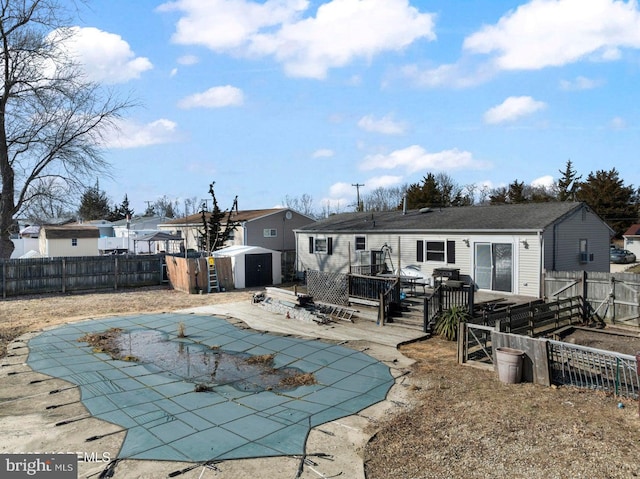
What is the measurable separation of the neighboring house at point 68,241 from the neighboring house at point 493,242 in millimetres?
26229

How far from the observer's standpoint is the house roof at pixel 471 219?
1658 cm

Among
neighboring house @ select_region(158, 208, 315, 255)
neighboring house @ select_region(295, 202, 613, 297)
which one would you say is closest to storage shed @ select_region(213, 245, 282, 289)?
neighboring house @ select_region(295, 202, 613, 297)

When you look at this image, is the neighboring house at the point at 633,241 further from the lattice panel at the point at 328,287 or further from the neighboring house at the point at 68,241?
the neighboring house at the point at 68,241

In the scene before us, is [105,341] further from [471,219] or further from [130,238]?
[130,238]

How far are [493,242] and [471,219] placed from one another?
202 cm

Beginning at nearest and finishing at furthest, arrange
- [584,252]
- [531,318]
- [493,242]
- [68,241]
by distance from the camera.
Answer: [531,318] → [493,242] → [584,252] → [68,241]

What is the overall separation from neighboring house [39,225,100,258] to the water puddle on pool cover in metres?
29.7

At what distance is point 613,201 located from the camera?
161ft

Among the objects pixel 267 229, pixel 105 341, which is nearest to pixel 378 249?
pixel 267 229

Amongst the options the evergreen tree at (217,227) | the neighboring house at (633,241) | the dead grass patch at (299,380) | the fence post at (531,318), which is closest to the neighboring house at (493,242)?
the fence post at (531,318)

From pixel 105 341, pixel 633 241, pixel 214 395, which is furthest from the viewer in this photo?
pixel 633 241

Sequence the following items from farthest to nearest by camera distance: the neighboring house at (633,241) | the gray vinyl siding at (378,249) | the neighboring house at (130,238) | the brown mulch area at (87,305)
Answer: the neighboring house at (633,241)
the neighboring house at (130,238)
the gray vinyl siding at (378,249)
the brown mulch area at (87,305)

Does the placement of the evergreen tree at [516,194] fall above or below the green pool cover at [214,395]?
above

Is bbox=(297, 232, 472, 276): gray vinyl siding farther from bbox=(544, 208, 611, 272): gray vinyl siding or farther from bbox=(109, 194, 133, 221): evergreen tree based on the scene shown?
bbox=(109, 194, 133, 221): evergreen tree
